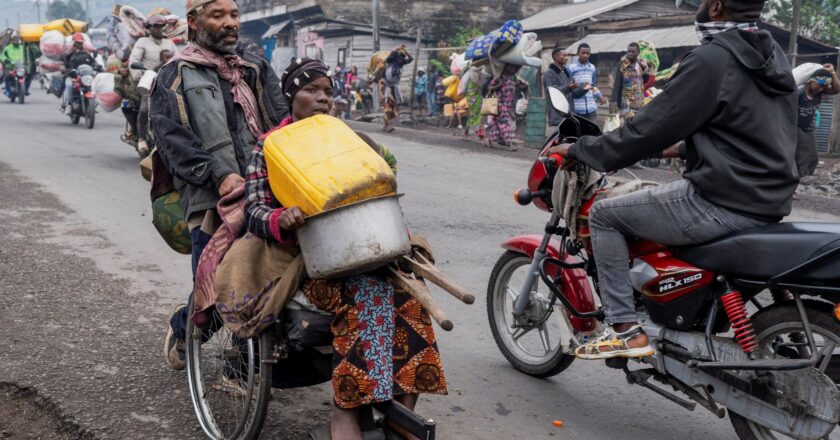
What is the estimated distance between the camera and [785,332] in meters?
3.10

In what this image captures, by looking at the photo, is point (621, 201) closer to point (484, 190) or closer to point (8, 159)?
point (484, 190)

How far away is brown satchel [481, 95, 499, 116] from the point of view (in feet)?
50.9

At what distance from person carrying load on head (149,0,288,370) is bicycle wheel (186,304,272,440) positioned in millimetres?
226

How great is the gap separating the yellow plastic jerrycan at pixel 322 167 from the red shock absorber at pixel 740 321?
4.46 ft

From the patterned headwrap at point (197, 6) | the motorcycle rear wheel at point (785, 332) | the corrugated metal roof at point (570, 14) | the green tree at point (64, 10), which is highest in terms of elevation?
the green tree at point (64, 10)

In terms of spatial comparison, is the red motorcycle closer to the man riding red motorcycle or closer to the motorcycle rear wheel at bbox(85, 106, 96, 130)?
the man riding red motorcycle

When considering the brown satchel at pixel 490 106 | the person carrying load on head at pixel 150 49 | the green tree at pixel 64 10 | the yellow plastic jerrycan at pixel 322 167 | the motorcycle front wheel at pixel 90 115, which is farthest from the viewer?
the green tree at pixel 64 10

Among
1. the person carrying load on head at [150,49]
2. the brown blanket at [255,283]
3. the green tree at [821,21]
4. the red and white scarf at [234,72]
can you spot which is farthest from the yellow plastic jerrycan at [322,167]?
the green tree at [821,21]

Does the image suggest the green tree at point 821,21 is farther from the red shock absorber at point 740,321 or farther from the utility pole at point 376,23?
the red shock absorber at point 740,321

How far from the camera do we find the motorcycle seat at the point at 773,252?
2.92 m

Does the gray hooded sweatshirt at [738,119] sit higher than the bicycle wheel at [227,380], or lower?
higher

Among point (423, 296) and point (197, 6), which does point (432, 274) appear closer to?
point (423, 296)

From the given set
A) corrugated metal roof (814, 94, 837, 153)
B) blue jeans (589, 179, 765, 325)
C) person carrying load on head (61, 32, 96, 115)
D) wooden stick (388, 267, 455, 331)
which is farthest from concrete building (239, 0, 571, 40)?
wooden stick (388, 267, 455, 331)

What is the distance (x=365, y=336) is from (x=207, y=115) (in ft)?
4.51
